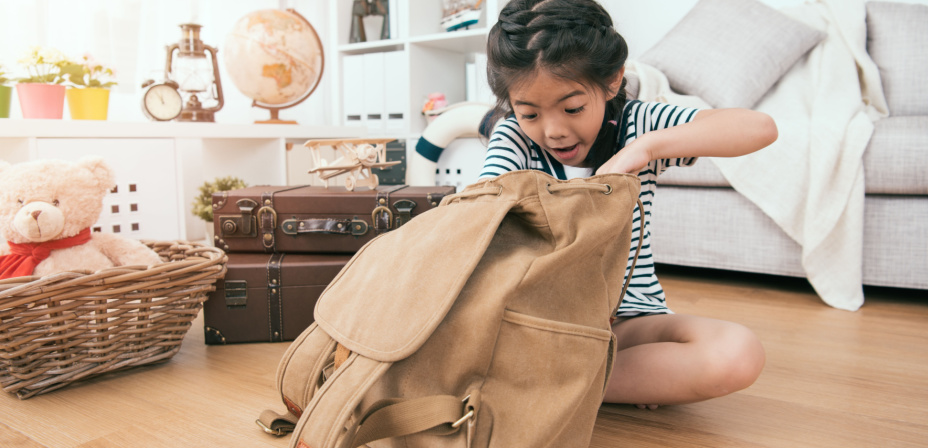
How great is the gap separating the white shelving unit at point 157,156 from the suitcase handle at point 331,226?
0.60m

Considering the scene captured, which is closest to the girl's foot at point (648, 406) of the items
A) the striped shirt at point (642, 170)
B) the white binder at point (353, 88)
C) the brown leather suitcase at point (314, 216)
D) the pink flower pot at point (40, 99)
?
the striped shirt at point (642, 170)

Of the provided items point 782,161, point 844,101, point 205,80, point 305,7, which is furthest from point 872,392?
point 305,7

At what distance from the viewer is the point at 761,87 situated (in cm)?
179

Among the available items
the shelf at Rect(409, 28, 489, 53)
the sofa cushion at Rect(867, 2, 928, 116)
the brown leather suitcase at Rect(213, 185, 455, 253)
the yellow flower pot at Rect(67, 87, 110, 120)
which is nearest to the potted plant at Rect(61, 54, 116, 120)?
the yellow flower pot at Rect(67, 87, 110, 120)

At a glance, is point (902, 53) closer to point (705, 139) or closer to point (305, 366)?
point (705, 139)

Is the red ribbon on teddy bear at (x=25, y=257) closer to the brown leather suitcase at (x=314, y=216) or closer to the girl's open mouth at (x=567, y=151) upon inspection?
the brown leather suitcase at (x=314, y=216)

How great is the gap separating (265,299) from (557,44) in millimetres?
676

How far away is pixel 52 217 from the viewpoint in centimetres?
91

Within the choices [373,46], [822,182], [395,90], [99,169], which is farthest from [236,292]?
[373,46]

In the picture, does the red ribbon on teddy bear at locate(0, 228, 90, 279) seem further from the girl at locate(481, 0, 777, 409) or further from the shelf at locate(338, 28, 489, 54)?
the shelf at locate(338, 28, 489, 54)

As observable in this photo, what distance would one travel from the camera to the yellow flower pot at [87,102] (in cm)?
157

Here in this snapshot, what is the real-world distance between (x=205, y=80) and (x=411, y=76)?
0.70 m

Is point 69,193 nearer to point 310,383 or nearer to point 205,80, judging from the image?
point 310,383

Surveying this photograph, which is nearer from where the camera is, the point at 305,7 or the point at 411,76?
the point at 411,76
